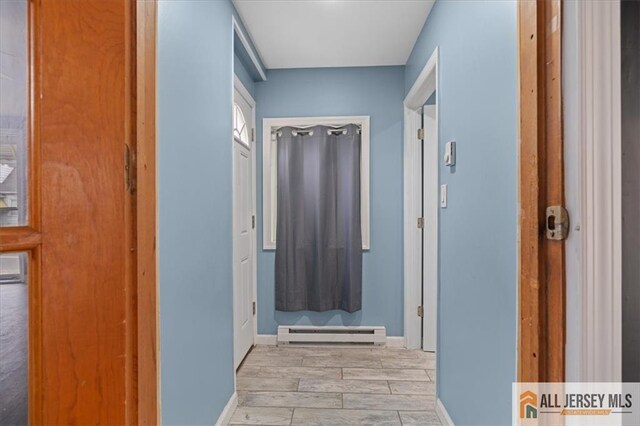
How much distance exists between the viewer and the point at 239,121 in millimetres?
2600

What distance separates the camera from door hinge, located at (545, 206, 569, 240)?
0.60m

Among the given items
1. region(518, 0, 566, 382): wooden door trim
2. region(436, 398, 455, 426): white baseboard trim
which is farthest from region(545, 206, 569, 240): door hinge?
region(436, 398, 455, 426): white baseboard trim

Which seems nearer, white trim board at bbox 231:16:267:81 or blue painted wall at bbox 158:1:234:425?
blue painted wall at bbox 158:1:234:425

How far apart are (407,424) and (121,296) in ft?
6.01

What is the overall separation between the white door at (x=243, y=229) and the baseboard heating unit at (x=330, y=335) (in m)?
0.32

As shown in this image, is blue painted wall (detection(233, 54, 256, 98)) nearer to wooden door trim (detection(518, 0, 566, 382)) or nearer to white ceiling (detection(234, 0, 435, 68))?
white ceiling (detection(234, 0, 435, 68))

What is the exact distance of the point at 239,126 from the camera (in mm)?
2594

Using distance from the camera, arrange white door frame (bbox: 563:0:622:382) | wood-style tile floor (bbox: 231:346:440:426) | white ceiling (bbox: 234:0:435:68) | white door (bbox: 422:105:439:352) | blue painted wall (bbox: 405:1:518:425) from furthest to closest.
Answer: white door (bbox: 422:105:439:352)
white ceiling (bbox: 234:0:435:68)
wood-style tile floor (bbox: 231:346:440:426)
blue painted wall (bbox: 405:1:518:425)
white door frame (bbox: 563:0:622:382)

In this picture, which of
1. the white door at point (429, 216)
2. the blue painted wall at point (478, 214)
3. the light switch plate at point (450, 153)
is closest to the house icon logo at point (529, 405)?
the blue painted wall at point (478, 214)

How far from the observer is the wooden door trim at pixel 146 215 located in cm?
65

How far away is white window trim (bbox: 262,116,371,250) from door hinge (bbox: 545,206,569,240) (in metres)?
2.33

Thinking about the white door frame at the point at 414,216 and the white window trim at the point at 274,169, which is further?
the white window trim at the point at 274,169

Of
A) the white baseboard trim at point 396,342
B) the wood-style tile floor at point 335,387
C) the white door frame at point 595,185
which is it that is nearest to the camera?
the white door frame at point 595,185

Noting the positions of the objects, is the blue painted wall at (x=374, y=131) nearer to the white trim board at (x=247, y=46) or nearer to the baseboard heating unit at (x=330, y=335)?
the baseboard heating unit at (x=330, y=335)
